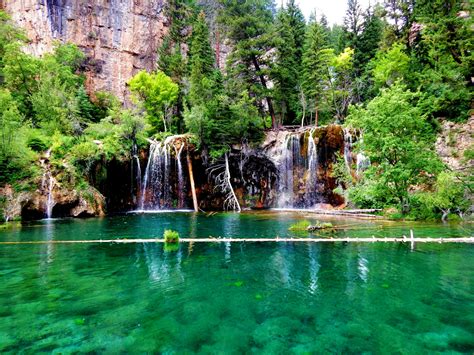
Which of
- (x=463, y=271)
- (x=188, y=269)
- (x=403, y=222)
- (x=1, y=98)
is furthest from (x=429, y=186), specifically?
(x=1, y=98)

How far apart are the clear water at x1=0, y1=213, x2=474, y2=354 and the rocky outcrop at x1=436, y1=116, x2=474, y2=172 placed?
42.6 ft

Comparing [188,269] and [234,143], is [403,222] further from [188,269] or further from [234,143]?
[234,143]

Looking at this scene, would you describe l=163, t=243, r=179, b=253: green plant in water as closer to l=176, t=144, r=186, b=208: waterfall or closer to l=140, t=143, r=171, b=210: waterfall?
l=140, t=143, r=171, b=210: waterfall

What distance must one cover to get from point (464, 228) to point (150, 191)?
71.7 ft

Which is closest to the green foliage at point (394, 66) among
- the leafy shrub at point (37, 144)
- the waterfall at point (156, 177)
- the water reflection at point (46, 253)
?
the waterfall at point (156, 177)

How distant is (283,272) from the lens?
7.80 metres

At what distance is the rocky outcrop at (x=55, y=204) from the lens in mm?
18812

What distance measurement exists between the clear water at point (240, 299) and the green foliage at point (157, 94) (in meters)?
24.2

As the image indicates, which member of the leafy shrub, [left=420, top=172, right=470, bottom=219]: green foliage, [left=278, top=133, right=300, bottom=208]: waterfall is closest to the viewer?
[left=420, top=172, right=470, bottom=219]: green foliage

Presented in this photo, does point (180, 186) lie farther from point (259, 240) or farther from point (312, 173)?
point (259, 240)

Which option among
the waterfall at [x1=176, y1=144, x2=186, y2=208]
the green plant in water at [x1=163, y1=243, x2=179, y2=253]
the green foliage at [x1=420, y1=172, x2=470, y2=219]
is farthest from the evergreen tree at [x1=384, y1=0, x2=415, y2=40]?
the green plant in water at [x1=163, y1=243, x2=179, y2=253]

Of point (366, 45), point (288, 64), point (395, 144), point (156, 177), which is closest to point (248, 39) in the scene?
point (288, 64)

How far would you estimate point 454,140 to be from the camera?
20.5 m

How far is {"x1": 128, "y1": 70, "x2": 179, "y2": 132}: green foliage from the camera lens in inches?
1284
